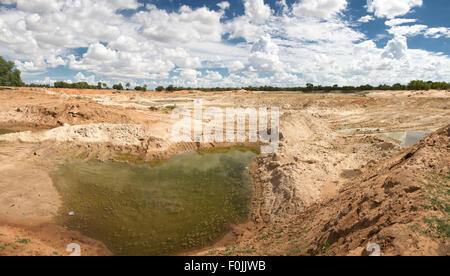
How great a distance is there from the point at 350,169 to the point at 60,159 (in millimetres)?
17265

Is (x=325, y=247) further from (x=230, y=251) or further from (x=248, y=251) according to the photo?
(x=230, y=251)

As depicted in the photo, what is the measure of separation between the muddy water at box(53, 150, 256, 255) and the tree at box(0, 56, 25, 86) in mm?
54737

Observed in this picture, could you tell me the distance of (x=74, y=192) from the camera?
Result: 1078 centimetres

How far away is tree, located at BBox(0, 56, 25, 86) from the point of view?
4947 centimetres

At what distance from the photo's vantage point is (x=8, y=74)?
50719 mm

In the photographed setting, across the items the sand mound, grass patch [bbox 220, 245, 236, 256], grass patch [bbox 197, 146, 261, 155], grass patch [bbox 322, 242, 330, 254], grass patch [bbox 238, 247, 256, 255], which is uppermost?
the sand mound

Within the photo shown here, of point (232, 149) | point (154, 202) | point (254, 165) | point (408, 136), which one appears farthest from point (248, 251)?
point (408, 136)

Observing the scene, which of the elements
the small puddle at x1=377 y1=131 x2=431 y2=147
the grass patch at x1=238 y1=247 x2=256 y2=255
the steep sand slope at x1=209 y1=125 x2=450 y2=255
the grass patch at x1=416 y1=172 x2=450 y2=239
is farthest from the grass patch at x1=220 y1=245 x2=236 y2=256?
the small puddle at x1=377 y1=131 x2=431 y2=147

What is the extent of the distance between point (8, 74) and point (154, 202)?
62.6m

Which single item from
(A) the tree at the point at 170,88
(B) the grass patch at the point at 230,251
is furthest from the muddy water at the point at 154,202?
(A) the tree at the point at 170,88

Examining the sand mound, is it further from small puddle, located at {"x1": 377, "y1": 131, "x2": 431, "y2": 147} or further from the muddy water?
small puddle, located at {"x1": 377, "y1": 131, "x2": 431, "y2": 147}

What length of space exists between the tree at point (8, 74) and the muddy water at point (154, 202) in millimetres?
54737

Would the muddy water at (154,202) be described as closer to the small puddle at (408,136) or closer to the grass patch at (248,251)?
the grass patch at (248,251)
